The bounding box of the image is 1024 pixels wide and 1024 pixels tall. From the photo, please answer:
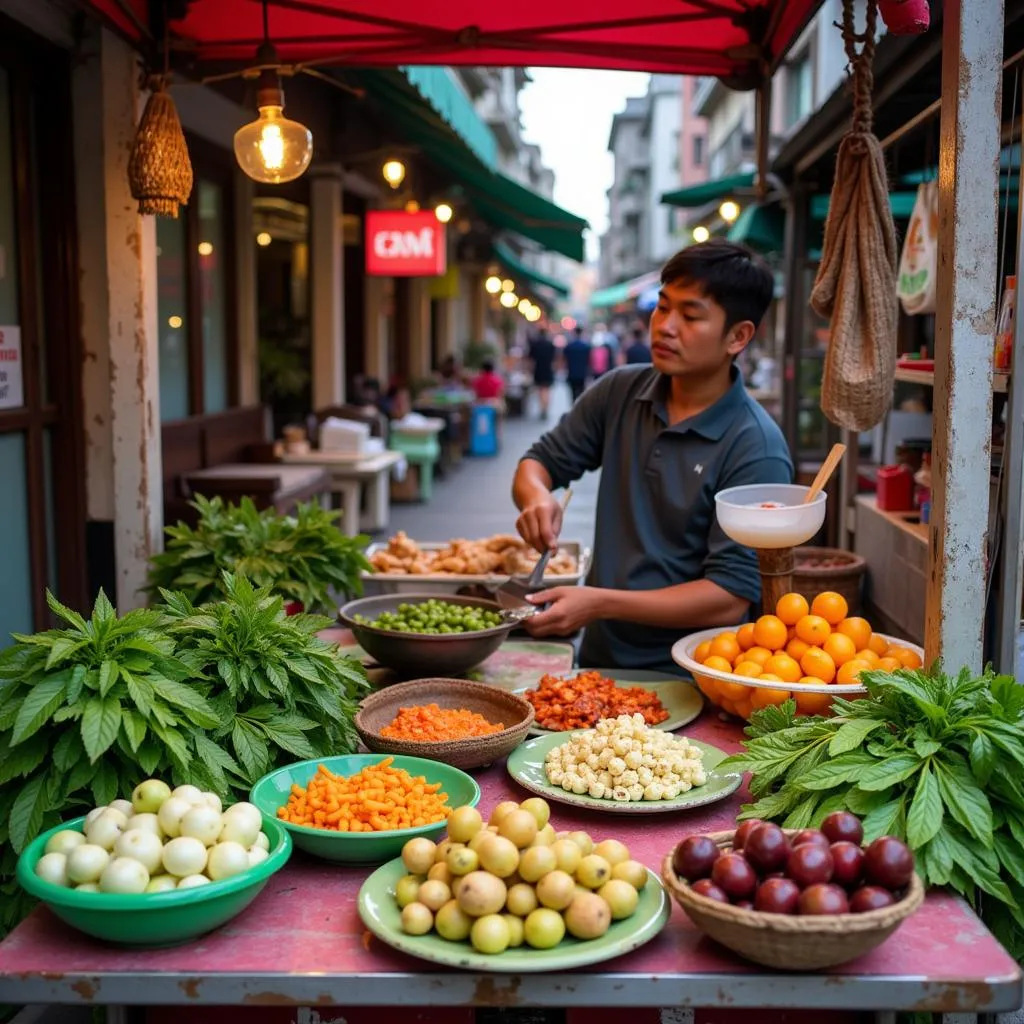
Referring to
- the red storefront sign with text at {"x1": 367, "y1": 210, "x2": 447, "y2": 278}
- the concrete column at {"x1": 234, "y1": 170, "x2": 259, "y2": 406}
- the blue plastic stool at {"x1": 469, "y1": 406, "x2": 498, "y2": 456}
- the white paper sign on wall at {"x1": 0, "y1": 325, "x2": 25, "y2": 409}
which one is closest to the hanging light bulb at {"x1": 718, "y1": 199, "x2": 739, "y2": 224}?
the red storefront sign with text at {"x1": 367, "y1": 210, "x2": 447, "y2": 278}

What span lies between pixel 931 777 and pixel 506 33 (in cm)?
375

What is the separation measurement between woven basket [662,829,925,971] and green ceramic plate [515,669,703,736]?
1.18m

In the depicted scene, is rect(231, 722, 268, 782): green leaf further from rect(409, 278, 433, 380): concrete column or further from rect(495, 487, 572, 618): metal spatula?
rect(409, 278, 433, 380): concrete column

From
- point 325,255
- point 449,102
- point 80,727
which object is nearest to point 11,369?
point 80,727

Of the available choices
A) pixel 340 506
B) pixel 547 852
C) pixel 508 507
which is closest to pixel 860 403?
pixel 547 852

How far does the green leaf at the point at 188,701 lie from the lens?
2.55 metres

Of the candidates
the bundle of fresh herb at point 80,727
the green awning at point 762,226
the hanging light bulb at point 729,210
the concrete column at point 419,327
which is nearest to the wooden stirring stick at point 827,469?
the bundle of fresh herb at point 80,727

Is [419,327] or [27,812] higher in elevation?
[419,327]

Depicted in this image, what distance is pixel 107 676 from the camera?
8.14 ft

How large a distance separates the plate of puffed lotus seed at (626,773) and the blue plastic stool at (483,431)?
715 inches

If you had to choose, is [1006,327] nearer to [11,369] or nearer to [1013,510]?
[1013,510]

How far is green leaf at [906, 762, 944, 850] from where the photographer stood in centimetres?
234

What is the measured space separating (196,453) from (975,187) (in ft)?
23.5

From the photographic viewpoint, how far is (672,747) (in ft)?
9.62
